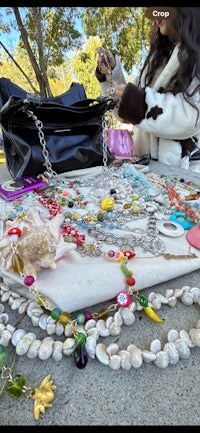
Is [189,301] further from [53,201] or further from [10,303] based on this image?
[53,201]

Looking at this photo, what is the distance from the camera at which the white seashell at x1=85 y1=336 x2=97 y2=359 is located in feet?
1.14

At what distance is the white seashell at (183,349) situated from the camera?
0.34m

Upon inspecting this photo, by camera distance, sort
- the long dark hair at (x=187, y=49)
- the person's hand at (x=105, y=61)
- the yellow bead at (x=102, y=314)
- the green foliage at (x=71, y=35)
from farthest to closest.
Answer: the green foliage at (x=71, y=35) < the person's hand at (x=105, y=61) < the long dark hair at (x=187, y=49) < the yellow bead at (x=102, y=314)

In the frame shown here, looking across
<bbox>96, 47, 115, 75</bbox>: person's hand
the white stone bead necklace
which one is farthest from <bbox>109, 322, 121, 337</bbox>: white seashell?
<bbox>96, 47, 115, 75</bbox>: person's hand

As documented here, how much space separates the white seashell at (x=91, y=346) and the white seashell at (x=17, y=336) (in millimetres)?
85

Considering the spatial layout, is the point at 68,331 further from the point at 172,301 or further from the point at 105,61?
the point at 105,61

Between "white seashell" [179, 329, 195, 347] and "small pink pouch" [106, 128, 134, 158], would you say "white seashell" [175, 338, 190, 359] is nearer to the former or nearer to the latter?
"white seashell" [179, 329, 195, 347]

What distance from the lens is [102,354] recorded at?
13.5 inches

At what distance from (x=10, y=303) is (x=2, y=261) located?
65 millimetres

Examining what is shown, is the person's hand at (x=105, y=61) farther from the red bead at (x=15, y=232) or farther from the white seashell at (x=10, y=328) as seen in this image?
the white seashell at (x=10, y=328)

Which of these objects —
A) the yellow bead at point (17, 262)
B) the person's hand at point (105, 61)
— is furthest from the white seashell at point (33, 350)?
the person's hand at point (105, 61)

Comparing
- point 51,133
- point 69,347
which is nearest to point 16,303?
point 69,347

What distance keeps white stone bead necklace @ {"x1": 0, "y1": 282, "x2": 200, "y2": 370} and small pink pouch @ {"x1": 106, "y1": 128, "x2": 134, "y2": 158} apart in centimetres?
71

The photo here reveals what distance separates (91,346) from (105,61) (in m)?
1.12
